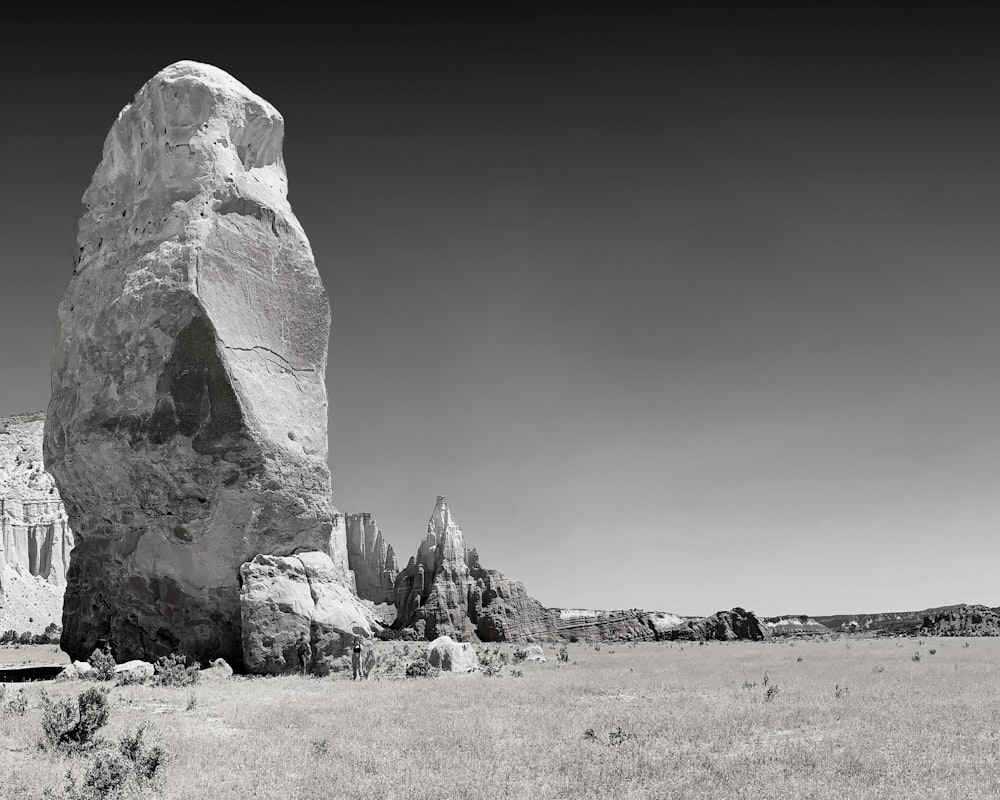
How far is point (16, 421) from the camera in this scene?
251 feet

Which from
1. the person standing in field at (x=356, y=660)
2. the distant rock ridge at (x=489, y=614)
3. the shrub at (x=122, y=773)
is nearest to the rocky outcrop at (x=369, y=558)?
the distant rock ridge at (x=489, y=614)

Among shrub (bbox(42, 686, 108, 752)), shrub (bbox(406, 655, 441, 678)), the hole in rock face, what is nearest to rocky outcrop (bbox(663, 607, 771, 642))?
shrub (bbox(406, 655, 441, 678))

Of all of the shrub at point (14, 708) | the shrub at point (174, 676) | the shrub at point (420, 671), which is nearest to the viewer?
the shrub at point (14, 708)

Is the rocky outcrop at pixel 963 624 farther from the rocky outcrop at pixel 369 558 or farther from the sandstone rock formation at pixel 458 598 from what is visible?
the rocky outcrop at pixel 369 558

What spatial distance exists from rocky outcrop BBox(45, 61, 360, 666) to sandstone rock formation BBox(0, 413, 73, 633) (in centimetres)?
3602

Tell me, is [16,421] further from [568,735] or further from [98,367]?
[568,735]

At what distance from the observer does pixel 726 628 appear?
2458 inches

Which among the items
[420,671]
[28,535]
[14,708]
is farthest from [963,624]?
[28,535]

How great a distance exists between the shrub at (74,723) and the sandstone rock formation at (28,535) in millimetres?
47012

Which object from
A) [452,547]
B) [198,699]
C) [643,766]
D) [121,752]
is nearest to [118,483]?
[198,699]

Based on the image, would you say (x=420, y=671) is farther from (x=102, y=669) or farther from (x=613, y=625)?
(x=613, y=625)

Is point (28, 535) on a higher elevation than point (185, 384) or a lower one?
higher

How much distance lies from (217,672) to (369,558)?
3021 inches

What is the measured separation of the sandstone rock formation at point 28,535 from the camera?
55094 millimetres
